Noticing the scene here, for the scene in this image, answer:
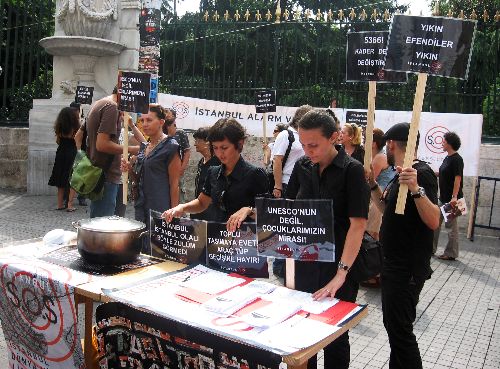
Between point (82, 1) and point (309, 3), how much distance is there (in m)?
23.2

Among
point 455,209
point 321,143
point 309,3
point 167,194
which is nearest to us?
point 321,143

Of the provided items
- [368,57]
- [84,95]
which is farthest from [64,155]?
[368,57]

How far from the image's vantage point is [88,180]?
5020 mm

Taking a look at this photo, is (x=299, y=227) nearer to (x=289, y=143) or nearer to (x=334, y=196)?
(x=334, y=196)

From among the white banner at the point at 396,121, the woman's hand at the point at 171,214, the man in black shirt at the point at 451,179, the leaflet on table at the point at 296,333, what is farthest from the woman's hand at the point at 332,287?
the white banner at the point at 396,121

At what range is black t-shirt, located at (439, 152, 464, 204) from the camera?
7258 mm

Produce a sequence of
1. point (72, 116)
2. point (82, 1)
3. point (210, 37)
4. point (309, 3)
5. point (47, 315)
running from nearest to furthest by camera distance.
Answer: point (47, 315) < point (72, 116) < point (82, 1) < point (210, 37) < point (309, 3)

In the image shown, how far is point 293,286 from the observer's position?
9.57 ft

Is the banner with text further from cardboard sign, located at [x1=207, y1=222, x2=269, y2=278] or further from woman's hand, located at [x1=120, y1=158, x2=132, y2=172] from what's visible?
woman's hand, located at [x1=120, y1=158, x2=132, y2=172]

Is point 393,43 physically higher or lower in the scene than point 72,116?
higher

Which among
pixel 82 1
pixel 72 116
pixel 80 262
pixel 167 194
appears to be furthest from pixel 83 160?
pixel 82 1

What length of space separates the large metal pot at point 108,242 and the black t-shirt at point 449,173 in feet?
17.6

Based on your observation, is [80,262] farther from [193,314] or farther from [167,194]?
[167,194]

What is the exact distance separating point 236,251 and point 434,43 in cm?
168
